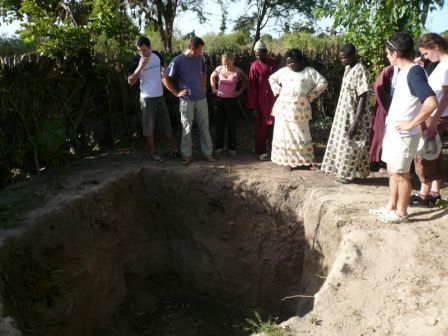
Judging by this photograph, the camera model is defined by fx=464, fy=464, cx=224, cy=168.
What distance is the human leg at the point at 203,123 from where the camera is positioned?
609cm

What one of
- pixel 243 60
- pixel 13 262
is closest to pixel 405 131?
pixel 13 262

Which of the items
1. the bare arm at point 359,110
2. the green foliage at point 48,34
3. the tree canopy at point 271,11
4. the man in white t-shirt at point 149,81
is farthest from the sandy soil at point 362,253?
the tree canopy at point 271,11

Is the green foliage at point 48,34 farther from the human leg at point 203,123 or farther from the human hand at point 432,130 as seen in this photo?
the human hand at point 432,130

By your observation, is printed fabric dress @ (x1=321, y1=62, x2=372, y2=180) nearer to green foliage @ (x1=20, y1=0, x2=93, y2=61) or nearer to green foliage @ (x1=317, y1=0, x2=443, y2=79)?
green foliage @ (x1=317, y1=0, x2=443, y2=79)

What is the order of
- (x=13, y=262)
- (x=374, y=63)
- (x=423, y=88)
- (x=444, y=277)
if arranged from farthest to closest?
(x=374, y=63) → (x=13, y=262) → (x=423, y=88) → (x=444, y=277)

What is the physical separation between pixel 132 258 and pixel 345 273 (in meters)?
3.48

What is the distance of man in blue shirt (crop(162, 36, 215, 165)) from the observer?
585cm

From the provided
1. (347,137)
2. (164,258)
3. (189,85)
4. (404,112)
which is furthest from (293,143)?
(164,258)

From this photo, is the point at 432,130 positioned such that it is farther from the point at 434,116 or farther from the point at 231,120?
the point at 231,120

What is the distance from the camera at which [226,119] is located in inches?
265

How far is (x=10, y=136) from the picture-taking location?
18.2 feet

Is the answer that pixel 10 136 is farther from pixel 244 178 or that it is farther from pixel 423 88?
pixel 423 88

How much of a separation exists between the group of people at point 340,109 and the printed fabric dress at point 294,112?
1cm

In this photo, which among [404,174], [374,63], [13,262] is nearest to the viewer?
[404,174]
